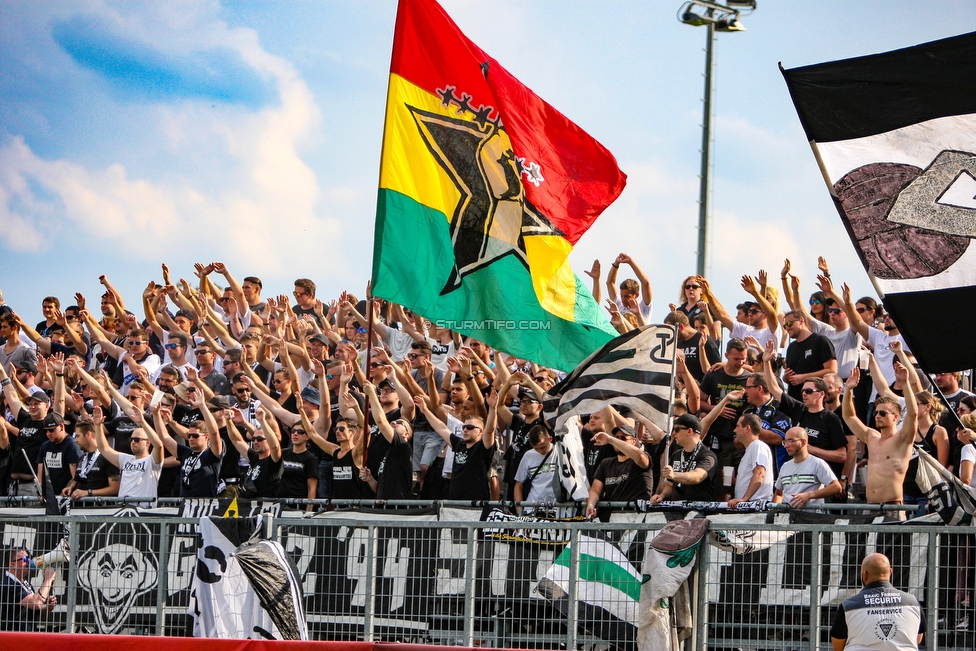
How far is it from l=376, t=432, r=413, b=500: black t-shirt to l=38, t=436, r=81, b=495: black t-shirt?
429cm

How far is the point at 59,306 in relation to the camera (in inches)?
757

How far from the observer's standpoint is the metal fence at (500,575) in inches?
344

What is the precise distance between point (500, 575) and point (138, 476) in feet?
19.2

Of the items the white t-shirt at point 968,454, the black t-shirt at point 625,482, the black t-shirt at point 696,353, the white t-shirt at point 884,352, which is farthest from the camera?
the black t-shirt at point 696,353

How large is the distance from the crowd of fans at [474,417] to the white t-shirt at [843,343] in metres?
0.02

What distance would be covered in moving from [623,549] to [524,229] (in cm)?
367

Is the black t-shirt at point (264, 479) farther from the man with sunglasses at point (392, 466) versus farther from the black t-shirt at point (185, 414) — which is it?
the black t-shirt at point (185, 414)

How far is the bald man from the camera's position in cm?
763

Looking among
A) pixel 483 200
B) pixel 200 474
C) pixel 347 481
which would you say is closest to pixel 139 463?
pixel 200 474

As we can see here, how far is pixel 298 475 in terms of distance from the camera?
42.1ft

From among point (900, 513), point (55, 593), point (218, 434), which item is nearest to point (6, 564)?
point (55, 593)

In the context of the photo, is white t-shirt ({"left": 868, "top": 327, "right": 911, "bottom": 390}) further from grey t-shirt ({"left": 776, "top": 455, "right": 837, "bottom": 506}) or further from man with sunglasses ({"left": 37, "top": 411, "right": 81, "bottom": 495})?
man with sunglasses ({"left": 37, "top": 411, "right": 81, "bottom": 495})

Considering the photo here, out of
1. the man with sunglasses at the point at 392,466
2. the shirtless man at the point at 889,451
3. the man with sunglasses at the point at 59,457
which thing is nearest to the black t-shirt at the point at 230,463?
the man with sunglasses at the point at 392,466

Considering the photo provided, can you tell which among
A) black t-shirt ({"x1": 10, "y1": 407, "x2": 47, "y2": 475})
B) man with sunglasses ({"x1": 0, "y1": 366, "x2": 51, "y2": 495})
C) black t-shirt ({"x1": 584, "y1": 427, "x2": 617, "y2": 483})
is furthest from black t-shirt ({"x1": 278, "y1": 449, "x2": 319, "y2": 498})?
black t-shirt ({"x1": 10, "y1": 407, "x2": 47, "y2": 475})
